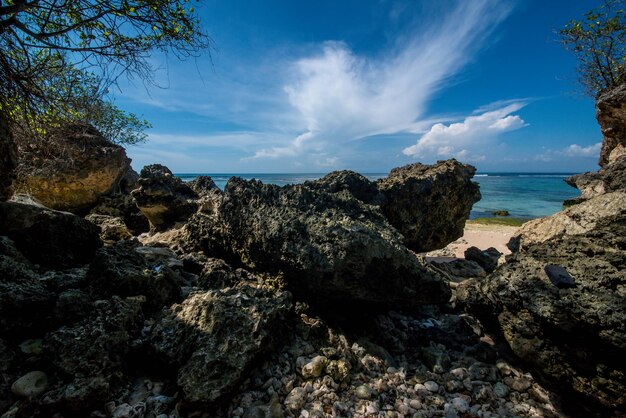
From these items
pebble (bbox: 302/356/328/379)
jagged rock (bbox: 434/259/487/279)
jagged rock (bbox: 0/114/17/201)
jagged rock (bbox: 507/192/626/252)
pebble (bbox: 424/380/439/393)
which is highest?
jagged rock (bbox: 0/114/17/201)

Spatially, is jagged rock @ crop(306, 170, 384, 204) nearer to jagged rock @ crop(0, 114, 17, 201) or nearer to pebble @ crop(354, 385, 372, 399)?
pebble @ crop(354, 385, 372, 399)

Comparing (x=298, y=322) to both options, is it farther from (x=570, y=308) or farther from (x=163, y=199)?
(x=163, y=199)

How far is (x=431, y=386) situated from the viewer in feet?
12.4

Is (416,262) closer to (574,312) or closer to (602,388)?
(574,312)

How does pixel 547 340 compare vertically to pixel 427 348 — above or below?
above

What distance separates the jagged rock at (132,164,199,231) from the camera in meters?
8.88

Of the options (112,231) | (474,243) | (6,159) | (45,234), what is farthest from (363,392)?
(474,243)

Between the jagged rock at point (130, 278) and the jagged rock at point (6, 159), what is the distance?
83.7 inches

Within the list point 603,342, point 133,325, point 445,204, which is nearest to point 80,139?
point 133,325

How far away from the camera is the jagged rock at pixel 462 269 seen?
9.84 meters

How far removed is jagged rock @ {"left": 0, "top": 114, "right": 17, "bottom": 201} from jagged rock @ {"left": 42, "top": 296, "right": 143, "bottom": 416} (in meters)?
3.09

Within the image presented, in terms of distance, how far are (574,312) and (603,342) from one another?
0.35m

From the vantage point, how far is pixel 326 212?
4.91 m

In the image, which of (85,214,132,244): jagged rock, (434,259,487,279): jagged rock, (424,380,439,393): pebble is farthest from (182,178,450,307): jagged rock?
(434,259,487,279): jagged rock
